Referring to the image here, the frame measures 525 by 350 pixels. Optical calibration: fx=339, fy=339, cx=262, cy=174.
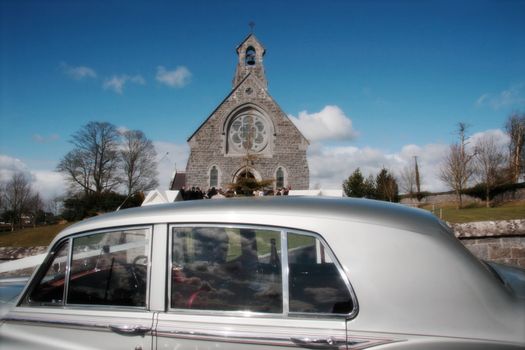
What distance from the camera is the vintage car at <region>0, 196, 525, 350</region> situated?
59.6 inches

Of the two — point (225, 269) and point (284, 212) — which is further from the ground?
point (284, 212)

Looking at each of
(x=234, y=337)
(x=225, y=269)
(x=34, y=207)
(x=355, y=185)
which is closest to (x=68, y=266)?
(x=225, y=269)

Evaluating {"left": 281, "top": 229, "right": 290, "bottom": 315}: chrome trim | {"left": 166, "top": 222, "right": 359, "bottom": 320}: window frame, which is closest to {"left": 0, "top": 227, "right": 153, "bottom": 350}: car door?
{"left": 166, "top": 222, "right": 359, "bottom": 320}: window frame

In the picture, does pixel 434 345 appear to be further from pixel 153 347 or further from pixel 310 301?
pixel 153 347

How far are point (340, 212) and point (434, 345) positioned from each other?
703 millimetres

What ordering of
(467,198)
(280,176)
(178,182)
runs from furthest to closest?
(178,182), (467,198), (280,176)

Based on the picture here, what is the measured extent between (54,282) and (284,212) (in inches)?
65.0

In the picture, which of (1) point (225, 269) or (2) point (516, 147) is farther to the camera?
(2) point (516, 147)

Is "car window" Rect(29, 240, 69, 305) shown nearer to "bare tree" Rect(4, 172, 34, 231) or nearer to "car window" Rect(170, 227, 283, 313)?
"car window" Rect(170, 227, 283, 313)

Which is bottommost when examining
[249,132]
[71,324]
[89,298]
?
[71,324]

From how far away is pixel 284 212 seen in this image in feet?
5.91

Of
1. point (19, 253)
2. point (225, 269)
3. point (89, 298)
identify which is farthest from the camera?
point (19, 253)

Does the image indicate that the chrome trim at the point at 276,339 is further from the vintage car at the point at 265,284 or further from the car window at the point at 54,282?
the car window at the point at 54,282

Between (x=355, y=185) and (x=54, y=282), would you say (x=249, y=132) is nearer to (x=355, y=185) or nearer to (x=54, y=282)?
(x=355, y=185)
